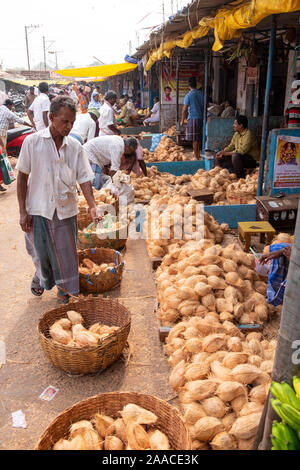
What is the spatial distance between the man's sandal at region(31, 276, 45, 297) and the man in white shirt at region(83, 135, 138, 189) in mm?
2356

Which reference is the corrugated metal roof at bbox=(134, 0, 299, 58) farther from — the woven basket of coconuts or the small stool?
the woven basket of coconuts

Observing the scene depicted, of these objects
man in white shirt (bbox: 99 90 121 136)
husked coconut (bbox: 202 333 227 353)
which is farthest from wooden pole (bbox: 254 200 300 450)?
Result: man in white shirt (bbox: 99 90 121 136)

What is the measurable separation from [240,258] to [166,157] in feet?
20.3

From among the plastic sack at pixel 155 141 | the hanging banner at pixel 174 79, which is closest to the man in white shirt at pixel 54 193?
the plastic sack at pixel 155 141

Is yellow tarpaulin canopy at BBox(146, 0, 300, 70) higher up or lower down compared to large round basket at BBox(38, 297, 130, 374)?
higher up

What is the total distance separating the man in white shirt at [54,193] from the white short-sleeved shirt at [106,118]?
4947 mm

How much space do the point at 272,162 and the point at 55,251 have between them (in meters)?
3.37

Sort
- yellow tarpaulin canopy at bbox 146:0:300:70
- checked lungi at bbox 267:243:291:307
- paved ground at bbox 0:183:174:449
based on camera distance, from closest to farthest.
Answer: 1. paved ground at bbox 0:183:174:449
2. checked lungi at bbox 267:243:291:307
3. yellow tarpaulin canopy at bbox 146:0:300:70

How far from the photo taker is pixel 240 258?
3.83 meters

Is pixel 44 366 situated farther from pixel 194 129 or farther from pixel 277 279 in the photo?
pixel 194 129

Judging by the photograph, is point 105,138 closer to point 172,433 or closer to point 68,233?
point 68,233

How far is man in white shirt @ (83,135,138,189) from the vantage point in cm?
567

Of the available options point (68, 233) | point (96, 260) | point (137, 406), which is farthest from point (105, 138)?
point (137, 406)

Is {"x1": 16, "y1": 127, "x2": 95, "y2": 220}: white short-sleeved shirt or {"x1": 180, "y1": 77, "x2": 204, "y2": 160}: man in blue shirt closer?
{"x1": 16, "y1": 127, "x2": 95, "y2": 220}: white short-sleeved shirt
